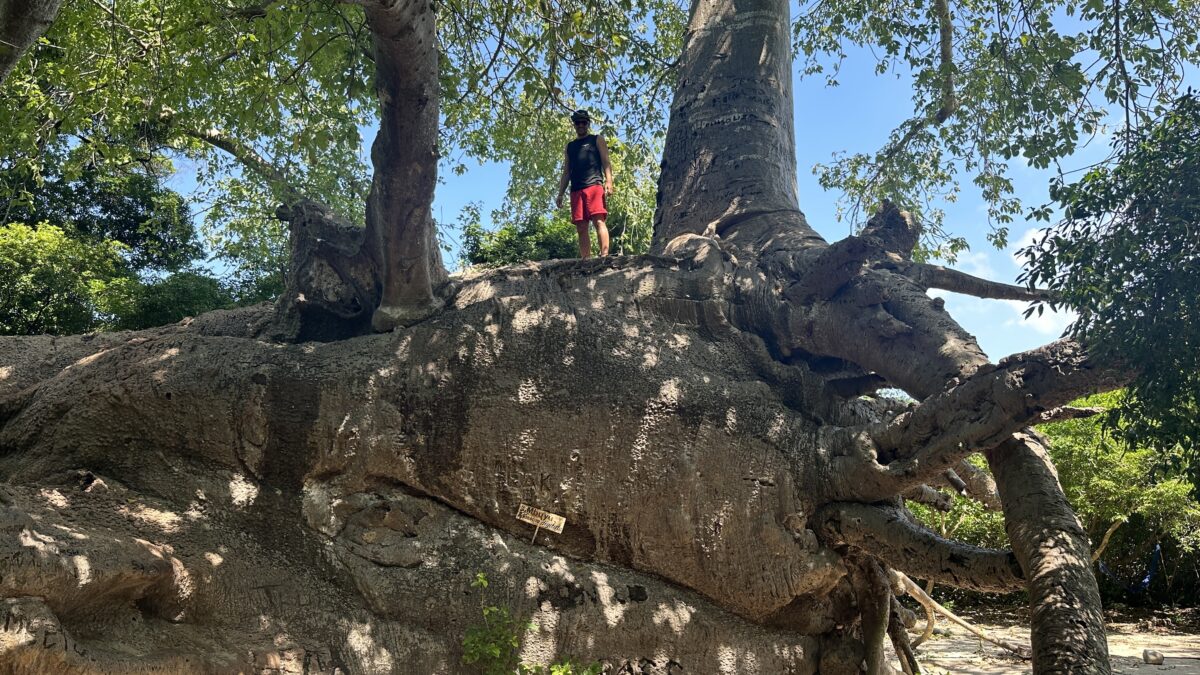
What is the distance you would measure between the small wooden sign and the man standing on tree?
8.48ft

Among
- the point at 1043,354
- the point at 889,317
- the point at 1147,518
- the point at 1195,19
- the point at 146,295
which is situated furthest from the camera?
the point at 1147,518

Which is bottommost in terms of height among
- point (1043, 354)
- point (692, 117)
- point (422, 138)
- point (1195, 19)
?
point (1043, 354)

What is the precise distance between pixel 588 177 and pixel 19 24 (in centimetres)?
389

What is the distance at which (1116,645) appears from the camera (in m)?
9.50

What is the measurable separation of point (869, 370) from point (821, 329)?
35 cm

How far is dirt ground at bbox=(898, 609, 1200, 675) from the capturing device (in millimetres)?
7801

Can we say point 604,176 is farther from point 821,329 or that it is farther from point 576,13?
point 821,329

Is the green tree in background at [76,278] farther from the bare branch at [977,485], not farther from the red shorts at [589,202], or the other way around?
the bare branch at [977,485]

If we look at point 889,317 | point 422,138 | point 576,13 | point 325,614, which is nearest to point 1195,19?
point 889,317

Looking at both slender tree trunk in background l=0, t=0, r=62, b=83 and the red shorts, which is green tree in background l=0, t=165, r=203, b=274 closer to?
the red shorts

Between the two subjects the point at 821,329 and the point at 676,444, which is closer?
the point at 676,444

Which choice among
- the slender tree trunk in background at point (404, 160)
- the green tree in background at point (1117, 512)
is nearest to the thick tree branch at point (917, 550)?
the slender tree trunk in background at point (404, 160)

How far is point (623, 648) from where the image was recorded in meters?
4.07

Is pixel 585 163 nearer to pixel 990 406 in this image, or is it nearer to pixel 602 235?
pixel 602 235
